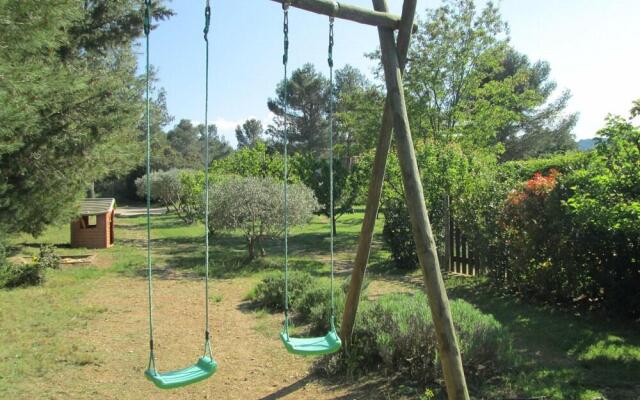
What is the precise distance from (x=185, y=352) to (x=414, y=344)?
9.41ft

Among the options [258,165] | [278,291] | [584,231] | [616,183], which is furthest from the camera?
[258,165]

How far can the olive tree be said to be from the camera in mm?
11172

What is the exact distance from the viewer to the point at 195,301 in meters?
8.61

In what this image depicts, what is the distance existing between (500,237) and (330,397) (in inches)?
199

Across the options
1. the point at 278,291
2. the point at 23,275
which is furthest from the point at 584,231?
the point at 23,275

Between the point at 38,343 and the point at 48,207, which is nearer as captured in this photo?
the point at 38,343

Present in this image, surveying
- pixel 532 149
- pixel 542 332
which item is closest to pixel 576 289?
pixel 542 332

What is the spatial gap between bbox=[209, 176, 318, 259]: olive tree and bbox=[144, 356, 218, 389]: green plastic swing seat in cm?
779

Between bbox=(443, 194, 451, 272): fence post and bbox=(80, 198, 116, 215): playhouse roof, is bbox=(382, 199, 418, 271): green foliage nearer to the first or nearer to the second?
bbox=(443, 194, 451, 272): fence post

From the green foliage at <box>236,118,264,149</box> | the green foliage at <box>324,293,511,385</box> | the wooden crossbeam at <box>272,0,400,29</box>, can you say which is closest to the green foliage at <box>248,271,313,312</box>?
the green foliage at <box>324,293,511,385</box>

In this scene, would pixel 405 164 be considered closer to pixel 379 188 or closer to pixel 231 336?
pixel 379 188

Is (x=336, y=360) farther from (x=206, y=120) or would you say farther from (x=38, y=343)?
(x=38, y=343)

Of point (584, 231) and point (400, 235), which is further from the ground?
point (584, 231)

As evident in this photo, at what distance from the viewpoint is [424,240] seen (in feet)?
11.8
